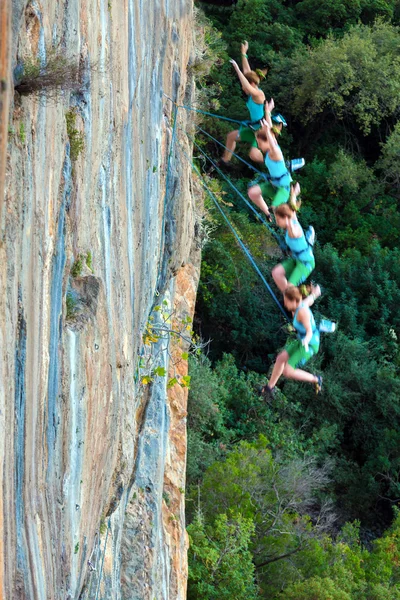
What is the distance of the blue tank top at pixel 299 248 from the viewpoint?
318 inches

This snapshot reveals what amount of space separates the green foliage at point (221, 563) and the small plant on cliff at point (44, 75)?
31.7 ft

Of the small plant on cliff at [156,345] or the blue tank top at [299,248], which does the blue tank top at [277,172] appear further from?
the small plant on cliff at [156,345]

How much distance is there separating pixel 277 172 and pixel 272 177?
7 cm

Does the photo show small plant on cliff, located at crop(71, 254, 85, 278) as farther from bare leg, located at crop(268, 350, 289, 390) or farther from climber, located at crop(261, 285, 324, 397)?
bare leg, located at crop(268, 350, 289, 390)

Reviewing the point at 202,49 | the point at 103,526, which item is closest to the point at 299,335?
the point at 103,526

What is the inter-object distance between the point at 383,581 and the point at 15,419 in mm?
11114

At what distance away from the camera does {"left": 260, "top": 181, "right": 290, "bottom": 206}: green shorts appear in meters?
8.40

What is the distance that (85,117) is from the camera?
18.3ft

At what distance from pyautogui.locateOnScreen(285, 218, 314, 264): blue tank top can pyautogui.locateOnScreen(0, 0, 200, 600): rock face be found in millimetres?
1288

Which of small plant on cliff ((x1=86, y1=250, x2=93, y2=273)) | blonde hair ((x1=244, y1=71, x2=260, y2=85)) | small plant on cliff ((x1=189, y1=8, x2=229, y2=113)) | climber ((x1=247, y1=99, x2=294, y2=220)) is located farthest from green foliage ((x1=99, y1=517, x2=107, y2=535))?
small plant on cliff ((x1=189, y1=8, x2=229, y2=113))

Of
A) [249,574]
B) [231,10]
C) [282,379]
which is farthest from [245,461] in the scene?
[231,10]

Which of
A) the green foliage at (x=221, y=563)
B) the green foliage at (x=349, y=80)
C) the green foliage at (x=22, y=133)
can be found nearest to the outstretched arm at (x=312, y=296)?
the green foliage at (x=22, y=133)

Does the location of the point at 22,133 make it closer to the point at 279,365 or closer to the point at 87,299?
the point at 87,299

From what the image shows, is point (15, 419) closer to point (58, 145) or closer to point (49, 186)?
point (49, 186)
